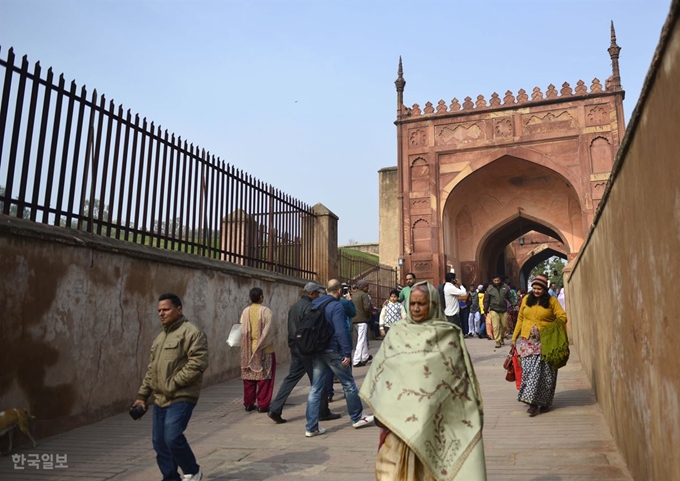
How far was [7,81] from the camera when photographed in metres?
Result: 5.14

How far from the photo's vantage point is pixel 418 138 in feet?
65.6

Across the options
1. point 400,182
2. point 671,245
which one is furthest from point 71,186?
point 400,182

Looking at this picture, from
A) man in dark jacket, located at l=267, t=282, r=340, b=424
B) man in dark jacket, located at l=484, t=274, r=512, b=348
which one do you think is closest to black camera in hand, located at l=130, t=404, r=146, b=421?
man in dark jacket, located at l=267, t=282, r=340, b=424

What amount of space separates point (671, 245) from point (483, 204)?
1961 cm

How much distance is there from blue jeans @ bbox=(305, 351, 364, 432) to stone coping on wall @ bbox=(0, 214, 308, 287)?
250cm

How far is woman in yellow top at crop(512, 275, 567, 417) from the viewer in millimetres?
5754

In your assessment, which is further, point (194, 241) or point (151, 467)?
point (194, 241)

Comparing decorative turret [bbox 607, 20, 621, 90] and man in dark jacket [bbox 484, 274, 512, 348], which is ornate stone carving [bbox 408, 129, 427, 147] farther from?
A: man in dark jacket [bbox 484, 274, 512, 348]

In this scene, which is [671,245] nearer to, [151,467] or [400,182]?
[151,467]

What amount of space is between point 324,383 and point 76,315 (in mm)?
2462

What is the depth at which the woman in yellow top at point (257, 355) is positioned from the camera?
6.34 meters

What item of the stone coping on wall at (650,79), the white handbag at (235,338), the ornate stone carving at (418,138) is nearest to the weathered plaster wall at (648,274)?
the stone coping on wall at (650,79)

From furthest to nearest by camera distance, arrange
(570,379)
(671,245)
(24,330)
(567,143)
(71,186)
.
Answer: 1. (567,143)
2. (570,379)
3. (71,186)
4. (24,330)
5. (671,245)

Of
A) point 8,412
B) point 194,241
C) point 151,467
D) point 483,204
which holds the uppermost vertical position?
point 483,204
